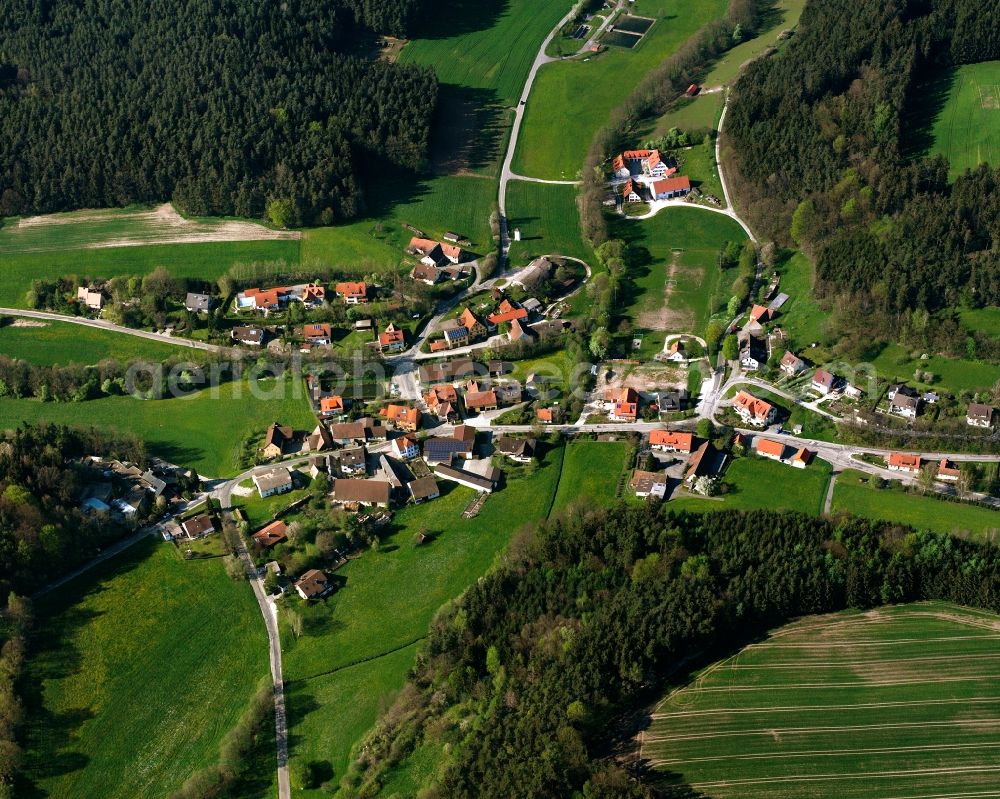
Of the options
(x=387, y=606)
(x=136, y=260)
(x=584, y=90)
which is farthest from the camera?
(x=584, y=90)

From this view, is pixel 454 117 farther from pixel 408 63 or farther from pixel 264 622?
pixel 264 622

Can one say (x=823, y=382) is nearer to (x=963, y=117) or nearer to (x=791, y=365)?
(x=791, y=365)

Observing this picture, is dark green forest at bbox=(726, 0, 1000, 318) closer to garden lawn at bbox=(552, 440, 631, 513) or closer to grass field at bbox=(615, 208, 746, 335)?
grass field at bbox=(615, 208, 746, 335)

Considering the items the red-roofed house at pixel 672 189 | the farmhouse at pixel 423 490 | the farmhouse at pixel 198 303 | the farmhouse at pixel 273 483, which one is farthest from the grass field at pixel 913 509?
the farmhouse at pixel 198 303

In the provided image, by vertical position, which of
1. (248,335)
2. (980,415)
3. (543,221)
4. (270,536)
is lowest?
(270,536)

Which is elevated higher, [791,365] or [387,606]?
[791,365]

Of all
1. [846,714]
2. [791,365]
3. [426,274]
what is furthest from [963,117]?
[846,714]

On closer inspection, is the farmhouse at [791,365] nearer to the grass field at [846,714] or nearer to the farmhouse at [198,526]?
the grass field at [846,714]

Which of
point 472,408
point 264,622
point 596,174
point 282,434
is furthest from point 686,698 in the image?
point 596,174
